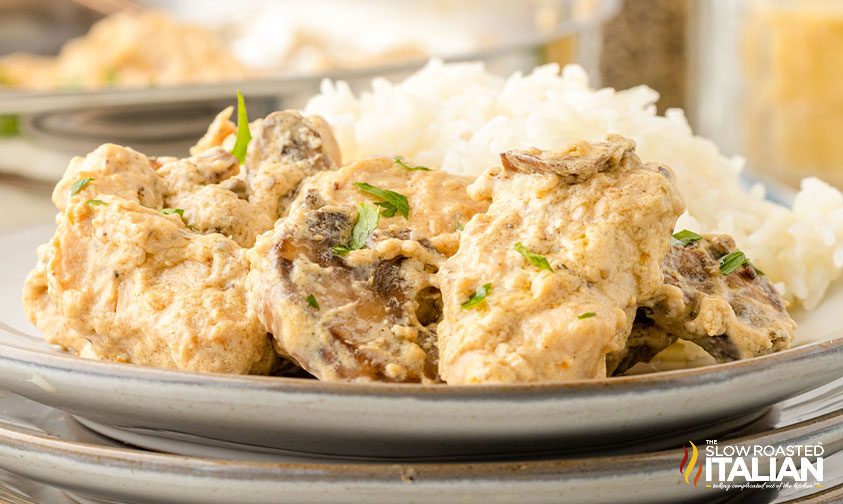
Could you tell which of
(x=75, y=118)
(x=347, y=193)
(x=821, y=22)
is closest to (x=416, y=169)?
(x=347, y=193)

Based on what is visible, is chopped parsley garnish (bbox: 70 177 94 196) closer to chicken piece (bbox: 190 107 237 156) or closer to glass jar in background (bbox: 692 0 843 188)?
chicken piece (bbox: 190 107 237 156)

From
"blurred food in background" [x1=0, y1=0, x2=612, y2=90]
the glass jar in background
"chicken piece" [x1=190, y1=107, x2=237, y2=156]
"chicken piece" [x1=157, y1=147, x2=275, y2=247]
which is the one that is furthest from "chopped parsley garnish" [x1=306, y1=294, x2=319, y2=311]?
the glass jar in background

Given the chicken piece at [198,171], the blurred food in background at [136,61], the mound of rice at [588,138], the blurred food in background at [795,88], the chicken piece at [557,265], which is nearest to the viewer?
the chicken piece at [557,265]

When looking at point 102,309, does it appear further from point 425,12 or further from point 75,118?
point 425,12

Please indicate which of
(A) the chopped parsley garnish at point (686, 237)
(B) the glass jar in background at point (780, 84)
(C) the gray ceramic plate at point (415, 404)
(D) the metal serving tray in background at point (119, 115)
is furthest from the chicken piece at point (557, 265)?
(B) the glass jar in background at point (780, 84)

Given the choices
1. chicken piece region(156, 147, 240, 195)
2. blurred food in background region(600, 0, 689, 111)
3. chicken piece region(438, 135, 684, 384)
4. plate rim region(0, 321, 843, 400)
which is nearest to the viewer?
plate rim region(0, 321, 843, 400)

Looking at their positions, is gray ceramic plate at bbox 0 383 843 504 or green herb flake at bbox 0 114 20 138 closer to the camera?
gray ceramic plate at bbox 0 383 843 504

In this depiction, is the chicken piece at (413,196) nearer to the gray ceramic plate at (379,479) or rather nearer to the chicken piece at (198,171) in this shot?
the chicken piece at (198,171)
